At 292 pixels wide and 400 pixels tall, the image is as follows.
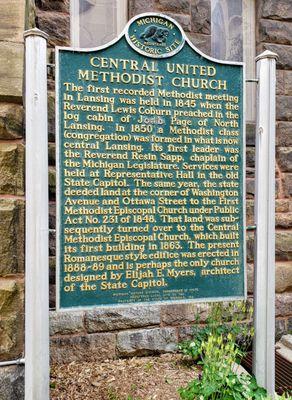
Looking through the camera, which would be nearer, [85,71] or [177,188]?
[85,71]

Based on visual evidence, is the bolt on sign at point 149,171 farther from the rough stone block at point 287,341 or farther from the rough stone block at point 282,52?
the rough stone block at point 282,52

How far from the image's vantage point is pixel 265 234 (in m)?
2.94

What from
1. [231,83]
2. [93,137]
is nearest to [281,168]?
[231,83]

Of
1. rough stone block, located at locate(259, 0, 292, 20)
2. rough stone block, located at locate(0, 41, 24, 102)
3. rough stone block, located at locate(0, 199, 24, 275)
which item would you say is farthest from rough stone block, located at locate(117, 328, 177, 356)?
rough stone block, located at locate(259, 0, 292, 20)

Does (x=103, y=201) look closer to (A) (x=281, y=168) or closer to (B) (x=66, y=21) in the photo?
(B) (x=66, y=21)

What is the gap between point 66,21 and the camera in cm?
416

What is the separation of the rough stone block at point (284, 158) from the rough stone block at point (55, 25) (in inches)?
103

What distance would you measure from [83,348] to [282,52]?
3.89 metres

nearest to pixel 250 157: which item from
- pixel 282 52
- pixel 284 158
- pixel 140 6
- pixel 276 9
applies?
pixel 284 158

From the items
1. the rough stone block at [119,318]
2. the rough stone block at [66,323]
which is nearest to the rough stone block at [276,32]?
the rough stone block at [119,318]

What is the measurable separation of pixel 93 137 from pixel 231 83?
1.08 meters

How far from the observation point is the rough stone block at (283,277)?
4.69 m

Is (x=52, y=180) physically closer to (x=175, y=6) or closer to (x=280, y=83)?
(x=175, y=6)

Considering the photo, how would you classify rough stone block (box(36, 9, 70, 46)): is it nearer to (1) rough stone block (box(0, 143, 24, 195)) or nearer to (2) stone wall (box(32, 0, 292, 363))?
(2) stone wall (box(32, 0, 292, 363))
